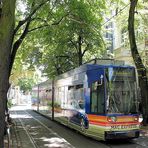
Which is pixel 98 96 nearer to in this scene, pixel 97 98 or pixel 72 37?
pixel 97 98

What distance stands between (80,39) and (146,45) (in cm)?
577

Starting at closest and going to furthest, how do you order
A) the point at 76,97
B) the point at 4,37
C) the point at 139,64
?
the point at 4,37, the point at 76,97, the point at 139,64

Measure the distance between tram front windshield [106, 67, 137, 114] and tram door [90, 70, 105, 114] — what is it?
26 cm

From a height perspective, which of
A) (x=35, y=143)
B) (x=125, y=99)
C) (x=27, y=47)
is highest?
(x=27, y=47)

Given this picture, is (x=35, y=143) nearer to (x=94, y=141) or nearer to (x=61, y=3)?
(x=94, y=141)

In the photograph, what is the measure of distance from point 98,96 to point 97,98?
0.12 metres

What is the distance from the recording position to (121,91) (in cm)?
1673

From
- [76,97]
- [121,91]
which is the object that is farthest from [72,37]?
[121,91]

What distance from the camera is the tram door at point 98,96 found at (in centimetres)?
1661

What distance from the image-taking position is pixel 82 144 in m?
16.8

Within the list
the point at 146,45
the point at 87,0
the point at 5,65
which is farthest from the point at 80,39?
the point at 5,65

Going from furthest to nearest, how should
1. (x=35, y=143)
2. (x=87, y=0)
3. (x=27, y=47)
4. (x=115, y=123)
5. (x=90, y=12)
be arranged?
(x=27, y=47)
(x=90, y=12)
(x=87, y=0)
(x=35, y=143)
(x=115, y=123)

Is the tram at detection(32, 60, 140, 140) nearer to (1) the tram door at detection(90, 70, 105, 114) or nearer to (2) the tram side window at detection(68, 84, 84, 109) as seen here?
(1) the tram door at detection(90, 70, 105, 114)

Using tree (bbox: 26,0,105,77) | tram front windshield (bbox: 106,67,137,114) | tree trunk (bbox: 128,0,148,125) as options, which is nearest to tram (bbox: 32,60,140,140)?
tram front windshield (bbox: 106,67,137,114)
